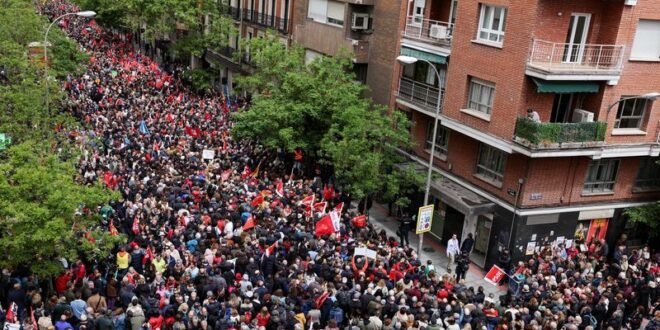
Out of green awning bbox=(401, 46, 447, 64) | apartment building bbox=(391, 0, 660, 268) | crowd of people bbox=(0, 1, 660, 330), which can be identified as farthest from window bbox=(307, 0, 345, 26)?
crowd of people bbox=(0, 1, 660, 330)

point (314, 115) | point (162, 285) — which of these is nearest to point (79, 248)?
point (162, 285)

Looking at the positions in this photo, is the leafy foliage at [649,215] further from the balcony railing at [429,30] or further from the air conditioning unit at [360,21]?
the air conditioning unit at [360,21]

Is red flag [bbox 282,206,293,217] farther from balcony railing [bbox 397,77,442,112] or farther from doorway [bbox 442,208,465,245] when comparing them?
balcony railing [bbox 397,77,442,112]

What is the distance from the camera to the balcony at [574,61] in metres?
22.4

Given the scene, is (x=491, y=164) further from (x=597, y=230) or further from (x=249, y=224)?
(x=249, y=224)

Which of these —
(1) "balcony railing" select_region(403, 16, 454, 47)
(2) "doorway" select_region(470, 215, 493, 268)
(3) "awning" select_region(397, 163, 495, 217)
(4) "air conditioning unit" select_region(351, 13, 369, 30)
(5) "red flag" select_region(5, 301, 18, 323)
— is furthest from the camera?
(4) "air conditioning unit" select_region(351, 13, 369, 30)

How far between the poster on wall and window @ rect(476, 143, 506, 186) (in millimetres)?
4636

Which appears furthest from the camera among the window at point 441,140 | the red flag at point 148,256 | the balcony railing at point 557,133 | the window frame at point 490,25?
the window at point 441,140

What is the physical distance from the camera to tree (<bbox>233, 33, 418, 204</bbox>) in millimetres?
25750

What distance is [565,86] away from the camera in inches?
901

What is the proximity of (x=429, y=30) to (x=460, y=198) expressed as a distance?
820 centimetres

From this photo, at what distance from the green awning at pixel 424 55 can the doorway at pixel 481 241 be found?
686 cm

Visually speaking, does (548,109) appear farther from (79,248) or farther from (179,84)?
(179,84)

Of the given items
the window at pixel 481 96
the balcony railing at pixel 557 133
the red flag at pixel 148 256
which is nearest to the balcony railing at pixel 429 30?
the window at pixel 481 96
